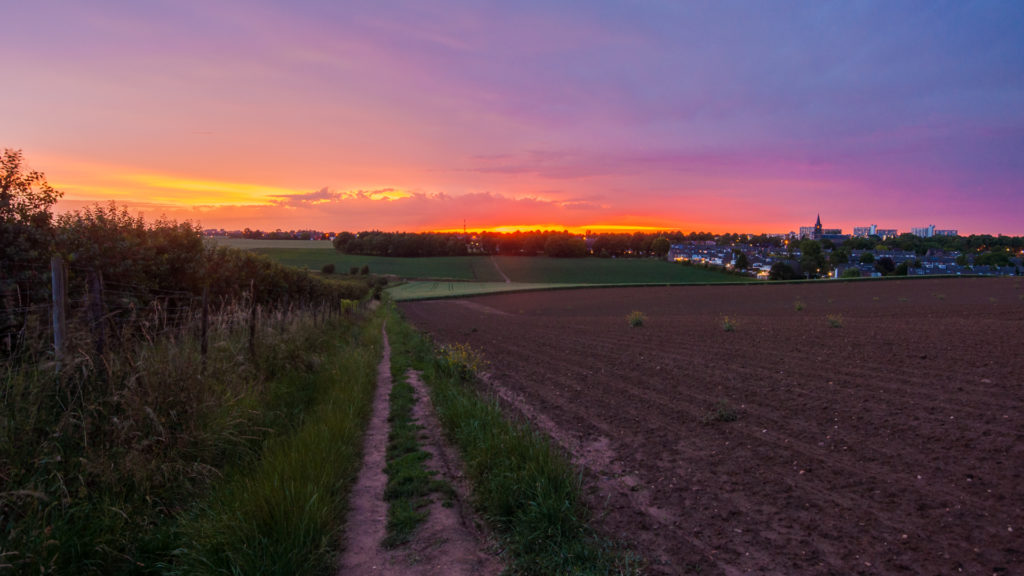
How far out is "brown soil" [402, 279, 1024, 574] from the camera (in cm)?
385

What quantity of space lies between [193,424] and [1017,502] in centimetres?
768

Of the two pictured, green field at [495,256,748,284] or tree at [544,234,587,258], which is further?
tree at [544,234,587,258]

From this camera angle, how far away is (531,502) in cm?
407

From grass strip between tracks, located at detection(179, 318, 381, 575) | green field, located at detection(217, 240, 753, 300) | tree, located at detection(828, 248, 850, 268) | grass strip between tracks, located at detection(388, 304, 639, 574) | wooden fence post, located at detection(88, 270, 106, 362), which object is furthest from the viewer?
tree, located at detection(828, 248, 850, 268)

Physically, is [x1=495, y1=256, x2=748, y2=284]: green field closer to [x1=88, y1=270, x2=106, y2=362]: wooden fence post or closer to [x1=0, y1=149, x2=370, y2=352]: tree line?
[x1=0, y1=149, x2=370, y2=352]: tree line

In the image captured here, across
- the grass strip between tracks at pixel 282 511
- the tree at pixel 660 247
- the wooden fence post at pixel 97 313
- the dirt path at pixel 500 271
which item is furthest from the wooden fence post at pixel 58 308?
the tree at pixel 660 247

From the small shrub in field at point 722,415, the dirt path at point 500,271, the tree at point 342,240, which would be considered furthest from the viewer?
the tree at point 342,240

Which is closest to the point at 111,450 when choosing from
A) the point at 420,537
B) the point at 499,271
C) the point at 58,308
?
the point at 58,308

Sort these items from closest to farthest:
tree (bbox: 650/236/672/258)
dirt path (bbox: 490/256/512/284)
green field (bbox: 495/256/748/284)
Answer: green field (bbox: 495/256/748/284)
dirt path (bbox: 490/256/512/284)
tree (bbox: 650/236/672/258)

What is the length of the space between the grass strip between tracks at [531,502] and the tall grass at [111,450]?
236cm

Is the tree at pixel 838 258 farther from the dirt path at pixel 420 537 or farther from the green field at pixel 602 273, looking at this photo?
the dirt path at pixel 420 537

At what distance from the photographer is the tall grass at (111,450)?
11.2 ft

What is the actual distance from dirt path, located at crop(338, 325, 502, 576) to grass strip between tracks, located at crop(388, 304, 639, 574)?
18cm

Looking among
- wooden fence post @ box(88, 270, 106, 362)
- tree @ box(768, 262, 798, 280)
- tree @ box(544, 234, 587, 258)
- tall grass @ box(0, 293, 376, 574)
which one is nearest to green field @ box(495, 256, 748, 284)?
tree @ box(768, 262, 798, 280)
